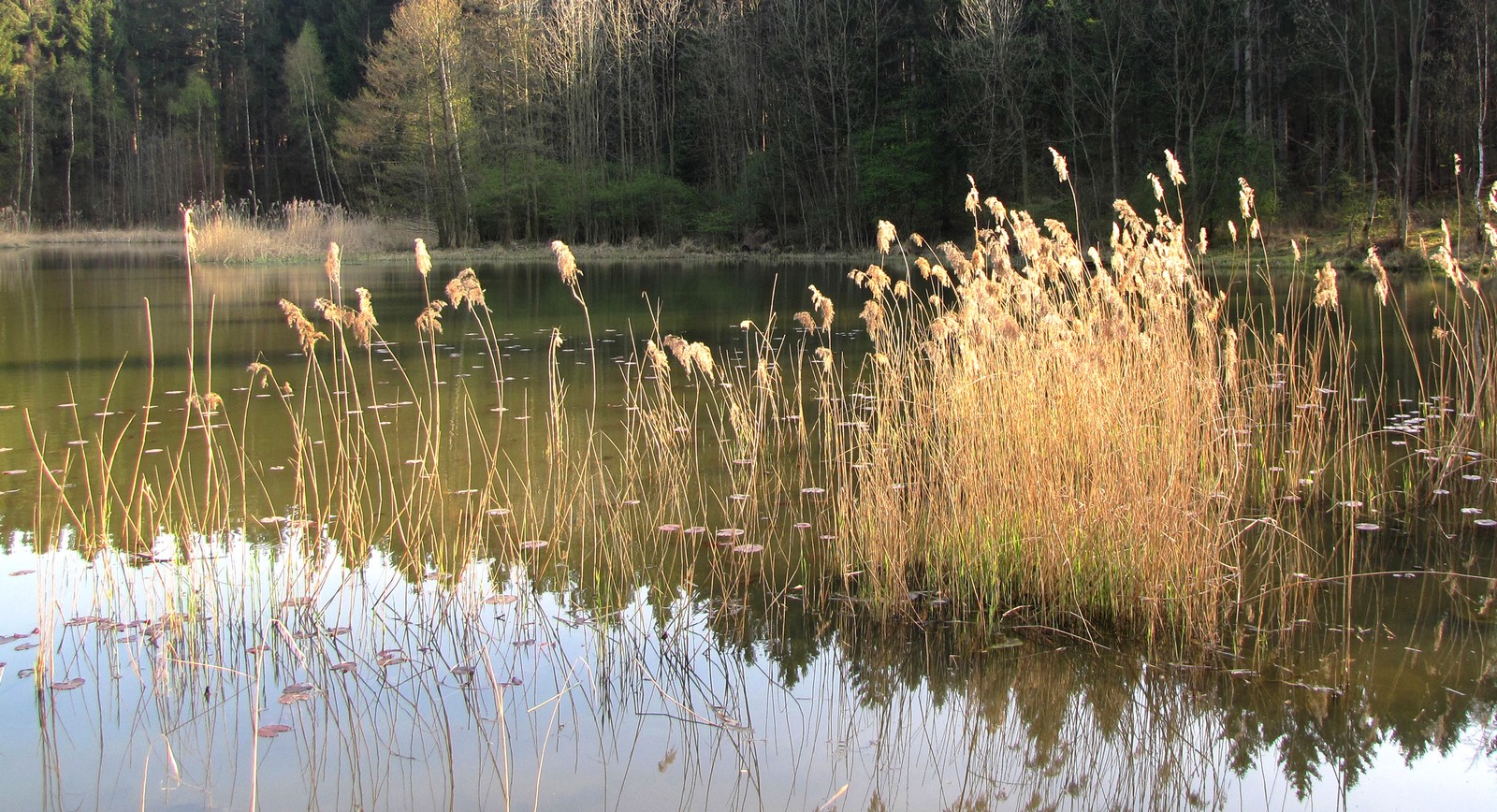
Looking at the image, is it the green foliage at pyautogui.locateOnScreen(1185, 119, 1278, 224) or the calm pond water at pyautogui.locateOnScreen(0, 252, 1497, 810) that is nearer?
the calm pond water at pyautogui.locateOnScreen(0, 252, 1497, 810)

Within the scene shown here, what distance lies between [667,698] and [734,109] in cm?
3842

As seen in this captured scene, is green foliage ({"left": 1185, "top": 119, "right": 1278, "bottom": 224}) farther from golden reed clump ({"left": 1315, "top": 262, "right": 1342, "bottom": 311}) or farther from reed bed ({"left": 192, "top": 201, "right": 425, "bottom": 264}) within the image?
golden reed clump ({"left": 1315, "top": 262, "right": 1342, "bottom": 311})

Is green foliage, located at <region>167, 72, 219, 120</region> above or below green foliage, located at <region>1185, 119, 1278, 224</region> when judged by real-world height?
above

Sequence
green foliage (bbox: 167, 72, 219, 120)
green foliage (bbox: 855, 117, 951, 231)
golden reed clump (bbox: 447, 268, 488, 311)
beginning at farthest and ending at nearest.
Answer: green foliage (bbox: 167, 72, 219, 120) < green foliage (bbox: 855, 117, 951, 231) < golden reed clump (bbox: 447, 268, 488, 311)

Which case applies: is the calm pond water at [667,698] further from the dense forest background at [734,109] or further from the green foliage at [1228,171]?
the green foliage at [1228,171]

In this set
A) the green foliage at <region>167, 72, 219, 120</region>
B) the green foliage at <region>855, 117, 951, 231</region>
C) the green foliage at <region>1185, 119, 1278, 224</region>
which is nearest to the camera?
the green foliage at <region>1185, 119, 1278, 224</region>

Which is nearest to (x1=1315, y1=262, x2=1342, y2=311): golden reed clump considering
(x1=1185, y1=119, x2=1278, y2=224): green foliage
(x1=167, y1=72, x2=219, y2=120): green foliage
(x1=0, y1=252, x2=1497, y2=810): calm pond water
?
(x1=0, y1=252, x2=1497, y2=810): calm pond water

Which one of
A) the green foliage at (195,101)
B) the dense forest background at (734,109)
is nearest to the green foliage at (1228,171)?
the dense forest background at (734,109)

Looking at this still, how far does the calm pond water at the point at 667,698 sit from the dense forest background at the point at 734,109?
19.4m

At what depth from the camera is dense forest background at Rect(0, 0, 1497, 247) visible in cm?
2820

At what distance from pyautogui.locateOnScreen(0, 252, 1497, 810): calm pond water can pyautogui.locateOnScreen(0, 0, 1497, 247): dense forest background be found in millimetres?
19416

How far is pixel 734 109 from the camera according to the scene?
40625 mm

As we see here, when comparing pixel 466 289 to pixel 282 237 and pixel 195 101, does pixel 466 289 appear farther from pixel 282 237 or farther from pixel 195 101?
pixel 195 101

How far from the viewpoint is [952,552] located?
4453mm
